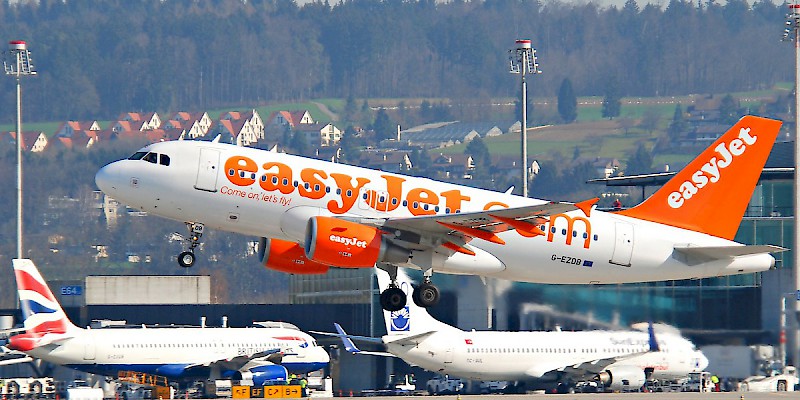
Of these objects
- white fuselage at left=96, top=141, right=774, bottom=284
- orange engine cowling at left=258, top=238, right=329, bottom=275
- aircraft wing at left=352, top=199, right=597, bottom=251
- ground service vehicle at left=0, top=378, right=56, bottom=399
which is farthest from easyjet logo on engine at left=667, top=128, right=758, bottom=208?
ground service vehicle at left=0, top=378, right=56, bottom=399

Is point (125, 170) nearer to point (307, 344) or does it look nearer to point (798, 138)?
point (307, 344)

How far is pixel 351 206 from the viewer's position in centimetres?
4941

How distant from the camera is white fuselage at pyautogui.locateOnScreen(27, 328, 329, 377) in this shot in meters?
75.9

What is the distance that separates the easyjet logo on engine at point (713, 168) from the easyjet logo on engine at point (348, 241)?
453 inches

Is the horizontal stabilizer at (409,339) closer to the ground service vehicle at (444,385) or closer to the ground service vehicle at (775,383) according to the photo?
the ground service vehicle at (444,385)

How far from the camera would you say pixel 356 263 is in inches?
1932

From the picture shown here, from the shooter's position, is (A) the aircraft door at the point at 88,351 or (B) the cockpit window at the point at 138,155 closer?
(B) the cockpit window at the point at 138,155

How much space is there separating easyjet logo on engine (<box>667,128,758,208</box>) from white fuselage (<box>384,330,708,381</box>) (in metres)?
20.4

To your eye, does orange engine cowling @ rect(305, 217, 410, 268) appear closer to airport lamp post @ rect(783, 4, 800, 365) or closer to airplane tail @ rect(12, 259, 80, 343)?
airplane tail @ rect(12, 259, 80, 343)

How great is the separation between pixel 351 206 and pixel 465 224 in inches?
143

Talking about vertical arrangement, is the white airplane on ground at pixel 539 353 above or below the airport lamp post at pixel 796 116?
below

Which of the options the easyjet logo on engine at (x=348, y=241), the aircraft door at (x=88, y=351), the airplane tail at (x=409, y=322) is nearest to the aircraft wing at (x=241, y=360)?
the aircraft door at (x=88, y=351)

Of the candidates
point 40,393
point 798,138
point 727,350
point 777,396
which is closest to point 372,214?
point 777,396

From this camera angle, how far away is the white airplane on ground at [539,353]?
73.9 metres
